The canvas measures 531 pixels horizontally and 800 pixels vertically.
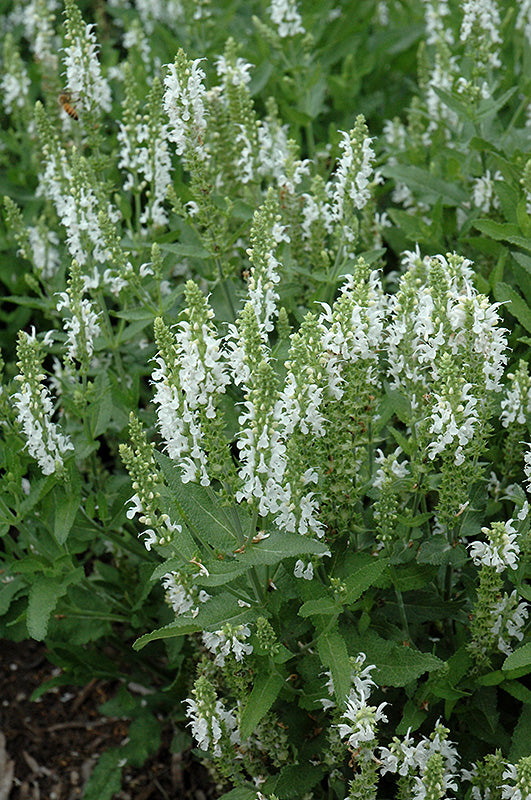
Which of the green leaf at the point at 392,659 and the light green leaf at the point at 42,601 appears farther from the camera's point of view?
the light green leaf at the point at 42,601

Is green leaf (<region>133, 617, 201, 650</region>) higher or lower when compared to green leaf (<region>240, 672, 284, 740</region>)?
higher

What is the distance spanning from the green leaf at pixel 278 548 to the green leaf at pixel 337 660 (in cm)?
34

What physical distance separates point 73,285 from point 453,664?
6.59 feet

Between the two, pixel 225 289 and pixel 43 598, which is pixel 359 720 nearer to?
pixel 43 598

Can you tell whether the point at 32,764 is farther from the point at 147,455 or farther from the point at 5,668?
the point at 147,455

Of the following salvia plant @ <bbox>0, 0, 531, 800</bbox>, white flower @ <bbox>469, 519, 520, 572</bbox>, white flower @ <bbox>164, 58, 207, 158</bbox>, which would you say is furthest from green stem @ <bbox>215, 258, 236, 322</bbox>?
white flower @ <bbox>469, 519, 520, 572</bbox>

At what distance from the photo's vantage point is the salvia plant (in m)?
2.68

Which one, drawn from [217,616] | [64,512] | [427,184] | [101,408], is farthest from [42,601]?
[427,184]

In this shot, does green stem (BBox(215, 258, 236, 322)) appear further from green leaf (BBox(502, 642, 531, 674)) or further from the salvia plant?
green leaf (BBox(502, 642, 531, 674))

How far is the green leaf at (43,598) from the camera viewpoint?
3344 millimetres

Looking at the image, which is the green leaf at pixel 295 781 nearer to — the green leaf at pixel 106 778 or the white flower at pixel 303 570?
the white flower at pixel 303 570

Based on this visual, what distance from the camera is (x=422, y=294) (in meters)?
3.10

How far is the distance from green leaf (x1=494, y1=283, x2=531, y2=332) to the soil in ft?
8.44

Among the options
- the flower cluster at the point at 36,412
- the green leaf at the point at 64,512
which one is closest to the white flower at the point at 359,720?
the green leaf at the point at 64,512
